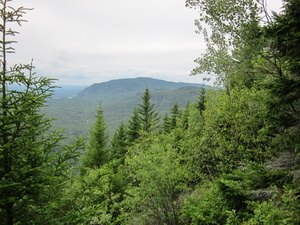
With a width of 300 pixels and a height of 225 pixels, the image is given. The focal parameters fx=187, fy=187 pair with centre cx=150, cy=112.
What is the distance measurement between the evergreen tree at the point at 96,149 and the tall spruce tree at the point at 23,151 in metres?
19.4

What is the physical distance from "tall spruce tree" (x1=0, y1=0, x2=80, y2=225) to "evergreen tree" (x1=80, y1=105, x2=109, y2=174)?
19441 millimetres

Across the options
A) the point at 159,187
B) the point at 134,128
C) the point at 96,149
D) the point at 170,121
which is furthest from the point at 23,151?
the point at 170,121

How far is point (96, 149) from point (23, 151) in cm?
2019

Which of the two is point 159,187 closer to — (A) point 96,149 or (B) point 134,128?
(A) point 96,149

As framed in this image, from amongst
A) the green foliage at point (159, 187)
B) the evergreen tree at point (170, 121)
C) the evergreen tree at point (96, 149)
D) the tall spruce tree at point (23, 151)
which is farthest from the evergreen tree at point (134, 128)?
the tall spruce tree at point (23, 151)

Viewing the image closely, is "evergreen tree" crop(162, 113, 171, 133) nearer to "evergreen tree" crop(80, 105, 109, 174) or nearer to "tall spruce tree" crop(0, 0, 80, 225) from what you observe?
"evergreen tree" crop(80, 105, 109, 174)

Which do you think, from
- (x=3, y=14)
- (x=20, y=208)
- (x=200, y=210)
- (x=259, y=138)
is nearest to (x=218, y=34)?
(x=259, y=138)

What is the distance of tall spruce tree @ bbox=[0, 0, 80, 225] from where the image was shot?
4645mm

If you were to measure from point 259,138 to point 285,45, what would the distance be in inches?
172

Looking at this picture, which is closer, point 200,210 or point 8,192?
point 8,192

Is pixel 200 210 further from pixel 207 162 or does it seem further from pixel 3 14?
pixel 3 14

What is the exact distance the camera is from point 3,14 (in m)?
5.02

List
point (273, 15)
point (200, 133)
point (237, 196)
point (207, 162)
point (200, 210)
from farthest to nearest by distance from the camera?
1. point (200, 133)
2. point (207, 162)
3. point (200, 210)
4. point (237, 196)
5. point (273, 15)

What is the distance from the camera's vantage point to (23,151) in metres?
4.88
